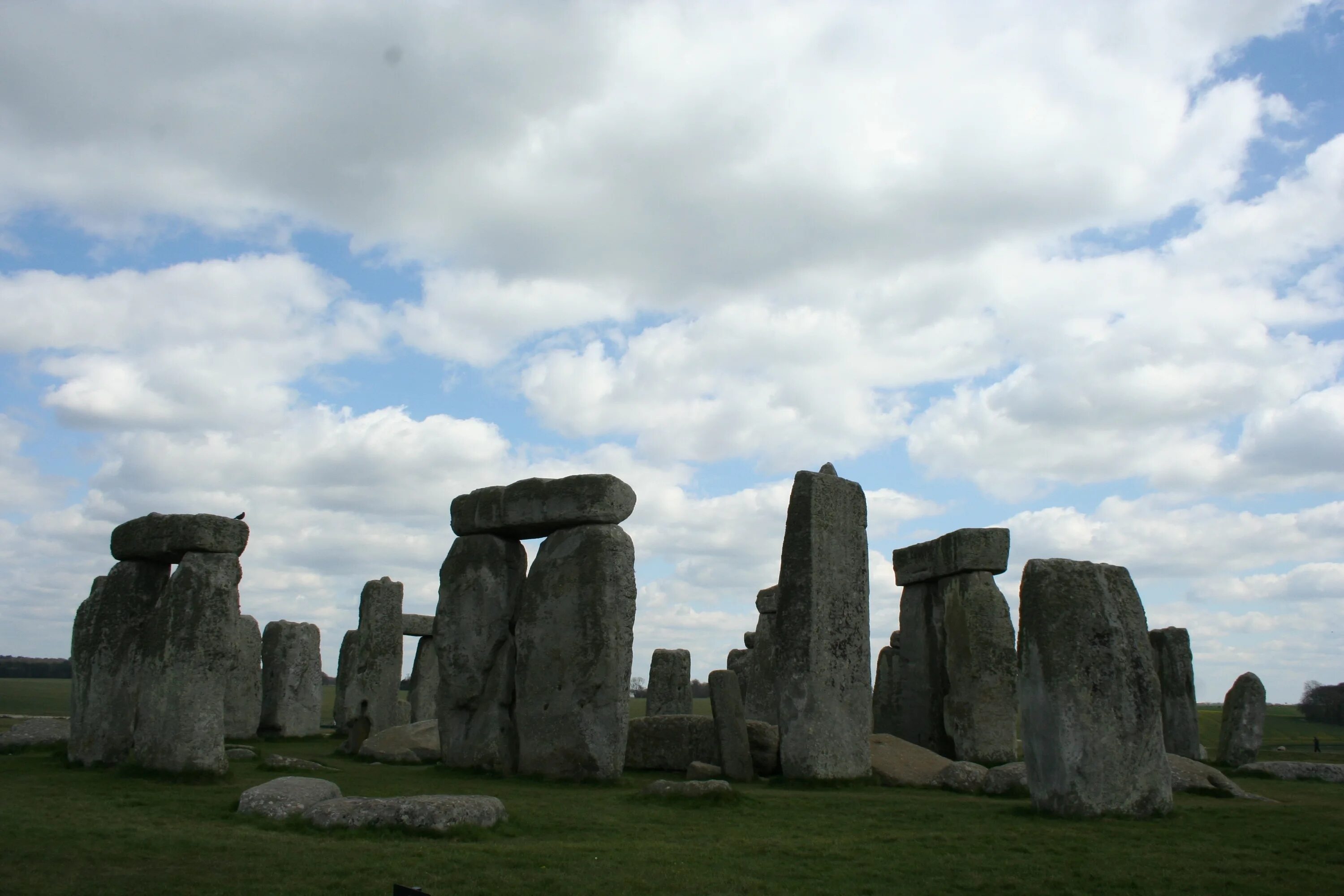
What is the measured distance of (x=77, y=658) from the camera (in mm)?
13367

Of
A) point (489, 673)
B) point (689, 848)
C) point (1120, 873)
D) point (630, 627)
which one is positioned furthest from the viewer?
point (489, 673)

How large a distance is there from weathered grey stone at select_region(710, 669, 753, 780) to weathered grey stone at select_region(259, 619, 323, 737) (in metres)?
13.1

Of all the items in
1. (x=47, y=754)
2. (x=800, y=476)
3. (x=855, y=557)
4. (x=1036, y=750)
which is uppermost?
(x=800, y=476)

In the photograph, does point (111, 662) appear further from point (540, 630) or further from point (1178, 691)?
point (1178, 691)

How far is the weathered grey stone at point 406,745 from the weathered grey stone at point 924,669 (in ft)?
26.7

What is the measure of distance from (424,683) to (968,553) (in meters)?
13.8

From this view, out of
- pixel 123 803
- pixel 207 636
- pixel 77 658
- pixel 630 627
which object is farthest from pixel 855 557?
pixel 77 658

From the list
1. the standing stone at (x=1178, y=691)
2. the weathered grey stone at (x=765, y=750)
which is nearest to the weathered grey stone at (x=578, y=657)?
the weathered grey stone at (x=765, y=750)

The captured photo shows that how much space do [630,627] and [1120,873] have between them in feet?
23.4

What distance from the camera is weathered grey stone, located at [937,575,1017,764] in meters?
17.0

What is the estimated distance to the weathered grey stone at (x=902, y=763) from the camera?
1336cm

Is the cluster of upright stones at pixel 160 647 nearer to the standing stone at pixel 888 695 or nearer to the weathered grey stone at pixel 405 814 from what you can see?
the weathered grey stone at pixel 405 814

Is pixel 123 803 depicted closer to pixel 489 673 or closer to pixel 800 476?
pixel 489 673

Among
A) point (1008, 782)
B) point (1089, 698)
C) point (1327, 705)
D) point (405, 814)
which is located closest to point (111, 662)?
point (405, 814)
